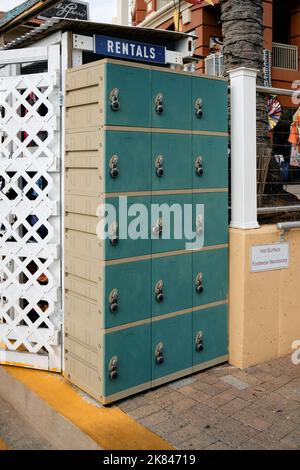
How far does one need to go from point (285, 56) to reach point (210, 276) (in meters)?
Result: 15.6

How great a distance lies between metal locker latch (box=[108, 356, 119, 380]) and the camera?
3.72 metres

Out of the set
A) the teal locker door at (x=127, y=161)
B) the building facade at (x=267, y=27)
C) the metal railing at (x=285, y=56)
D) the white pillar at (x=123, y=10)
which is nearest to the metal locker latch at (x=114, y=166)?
the teal locker door at (x=127, y=161)

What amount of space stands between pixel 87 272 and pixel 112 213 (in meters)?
0.52

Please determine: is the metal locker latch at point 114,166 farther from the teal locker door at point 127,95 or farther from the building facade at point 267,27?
the building facade at point 267,27

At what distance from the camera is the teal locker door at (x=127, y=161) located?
142 inches

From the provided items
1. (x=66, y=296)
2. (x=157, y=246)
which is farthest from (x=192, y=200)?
(x=66, y=296)

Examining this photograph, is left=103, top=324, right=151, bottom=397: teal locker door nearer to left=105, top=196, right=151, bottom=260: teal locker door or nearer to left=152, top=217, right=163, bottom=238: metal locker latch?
left=105, top=196, right=151, bottom=260: teal locker door

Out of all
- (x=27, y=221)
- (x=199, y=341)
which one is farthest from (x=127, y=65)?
(x=199, y=341)

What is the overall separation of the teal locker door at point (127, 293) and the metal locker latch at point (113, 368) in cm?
25

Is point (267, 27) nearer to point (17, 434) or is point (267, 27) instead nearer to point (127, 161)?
point (127, 161)

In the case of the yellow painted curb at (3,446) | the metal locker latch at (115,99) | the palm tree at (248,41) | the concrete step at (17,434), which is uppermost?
the palm tree at (248,41)

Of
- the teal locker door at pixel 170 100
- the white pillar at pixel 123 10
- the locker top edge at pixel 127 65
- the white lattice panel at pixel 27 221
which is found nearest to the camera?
the locker top edge at pixel 127 65

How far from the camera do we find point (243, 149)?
4.42 meters

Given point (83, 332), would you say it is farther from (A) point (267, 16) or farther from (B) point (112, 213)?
(A) point (267, 16)
